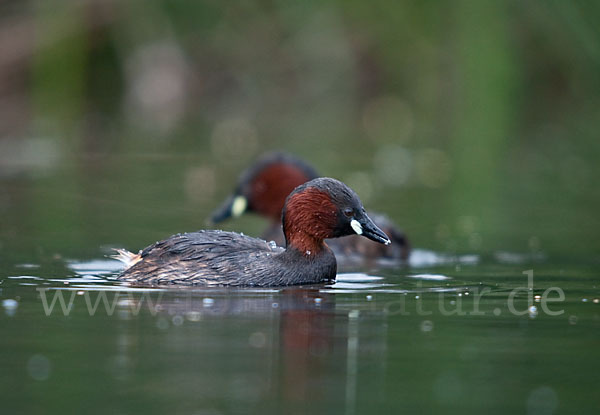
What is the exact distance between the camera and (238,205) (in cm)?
1272

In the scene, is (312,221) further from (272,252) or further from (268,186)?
(268,186)

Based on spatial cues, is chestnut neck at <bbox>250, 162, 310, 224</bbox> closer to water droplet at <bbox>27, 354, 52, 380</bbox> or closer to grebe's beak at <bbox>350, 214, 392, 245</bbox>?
grebe's beak at <bbox>350, 214, 392, 245</bbox>

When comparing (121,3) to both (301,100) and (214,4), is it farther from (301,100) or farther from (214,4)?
(301,100)

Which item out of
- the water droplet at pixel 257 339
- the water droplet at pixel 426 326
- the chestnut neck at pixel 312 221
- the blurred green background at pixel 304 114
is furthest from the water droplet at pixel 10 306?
the blurred green background at pixel 304 114

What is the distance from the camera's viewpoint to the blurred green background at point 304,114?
43.7ft

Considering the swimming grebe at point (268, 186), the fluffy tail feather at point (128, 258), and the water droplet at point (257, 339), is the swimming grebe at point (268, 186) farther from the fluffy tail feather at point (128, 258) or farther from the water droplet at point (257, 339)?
the water droplet at point (257, 339)

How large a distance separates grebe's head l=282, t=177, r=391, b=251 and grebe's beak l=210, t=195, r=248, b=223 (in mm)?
3610

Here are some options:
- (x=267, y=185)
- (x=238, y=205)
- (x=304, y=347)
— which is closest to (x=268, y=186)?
(x=267, y=185)

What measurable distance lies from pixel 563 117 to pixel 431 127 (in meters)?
3.11

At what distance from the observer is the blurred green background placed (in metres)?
13.3

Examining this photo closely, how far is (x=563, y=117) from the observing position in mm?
26266

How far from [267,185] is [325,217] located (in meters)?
3.76

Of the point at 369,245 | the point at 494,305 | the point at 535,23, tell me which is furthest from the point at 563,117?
the point at 494,305

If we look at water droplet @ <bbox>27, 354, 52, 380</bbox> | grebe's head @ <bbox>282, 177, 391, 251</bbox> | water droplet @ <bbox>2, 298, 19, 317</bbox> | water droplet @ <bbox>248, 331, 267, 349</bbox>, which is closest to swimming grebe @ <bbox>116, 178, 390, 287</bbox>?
grebe's head @ <bbox>282, 177, 391, 251</bbox>
